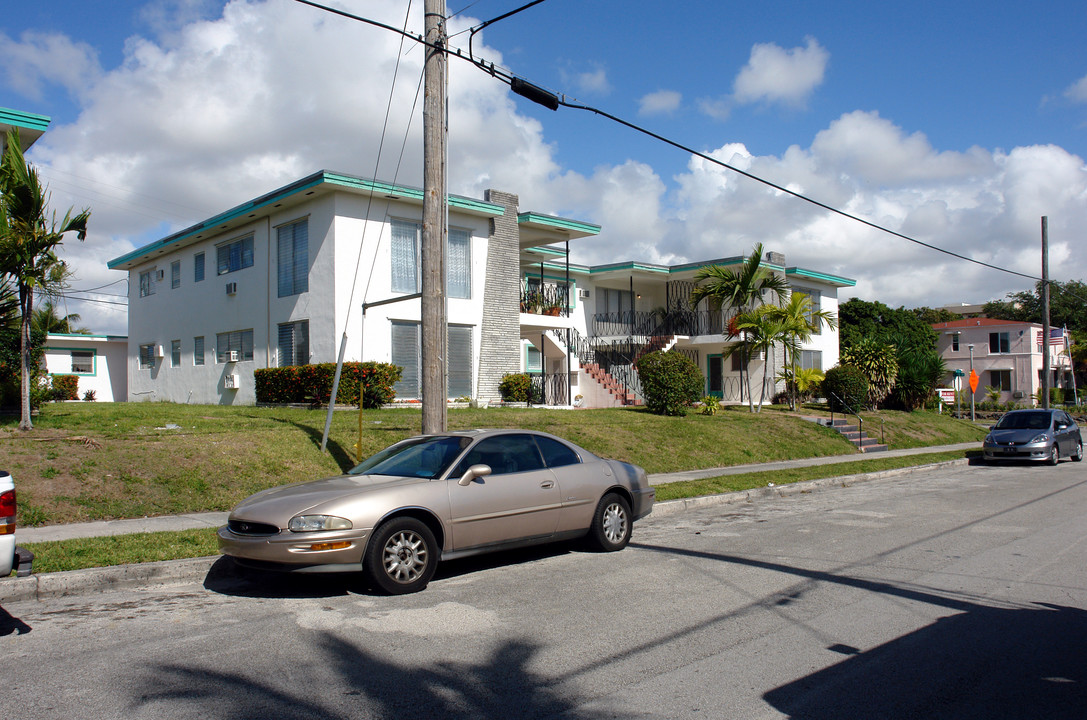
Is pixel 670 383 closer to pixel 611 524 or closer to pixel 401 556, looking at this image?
pixel 611 524

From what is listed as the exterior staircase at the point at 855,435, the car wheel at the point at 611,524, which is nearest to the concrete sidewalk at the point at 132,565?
the car wheel at the point at 611,524

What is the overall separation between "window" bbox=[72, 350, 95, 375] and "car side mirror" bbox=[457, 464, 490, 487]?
31.1 meters

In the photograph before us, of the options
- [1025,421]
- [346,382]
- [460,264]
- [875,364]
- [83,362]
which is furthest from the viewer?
[83,362]

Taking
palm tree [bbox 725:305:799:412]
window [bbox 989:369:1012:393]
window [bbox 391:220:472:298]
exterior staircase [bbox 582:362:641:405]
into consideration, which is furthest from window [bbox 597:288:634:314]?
window [bbox 989:369:1012:393]

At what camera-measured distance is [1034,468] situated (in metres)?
19.7

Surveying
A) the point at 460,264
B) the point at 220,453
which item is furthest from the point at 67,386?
the point at 220,453

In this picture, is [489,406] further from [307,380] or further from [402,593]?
[402,593]

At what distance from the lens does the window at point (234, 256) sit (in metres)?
23.5

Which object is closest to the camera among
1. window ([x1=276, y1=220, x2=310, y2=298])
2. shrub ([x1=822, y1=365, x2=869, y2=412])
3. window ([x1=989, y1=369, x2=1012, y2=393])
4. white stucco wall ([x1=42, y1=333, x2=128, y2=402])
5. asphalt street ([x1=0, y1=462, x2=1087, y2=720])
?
asphalt street ([x1=0, y1=462, x2=1087, y2=720])

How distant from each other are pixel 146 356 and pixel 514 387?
15701 millimetres

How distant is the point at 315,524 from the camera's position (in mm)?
6613

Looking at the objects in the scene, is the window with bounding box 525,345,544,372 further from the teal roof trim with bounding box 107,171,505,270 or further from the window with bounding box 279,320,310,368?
the window with bounding box 279,320,310,368

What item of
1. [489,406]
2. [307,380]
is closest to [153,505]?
[307,380]

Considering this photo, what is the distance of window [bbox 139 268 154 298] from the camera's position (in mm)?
29359
